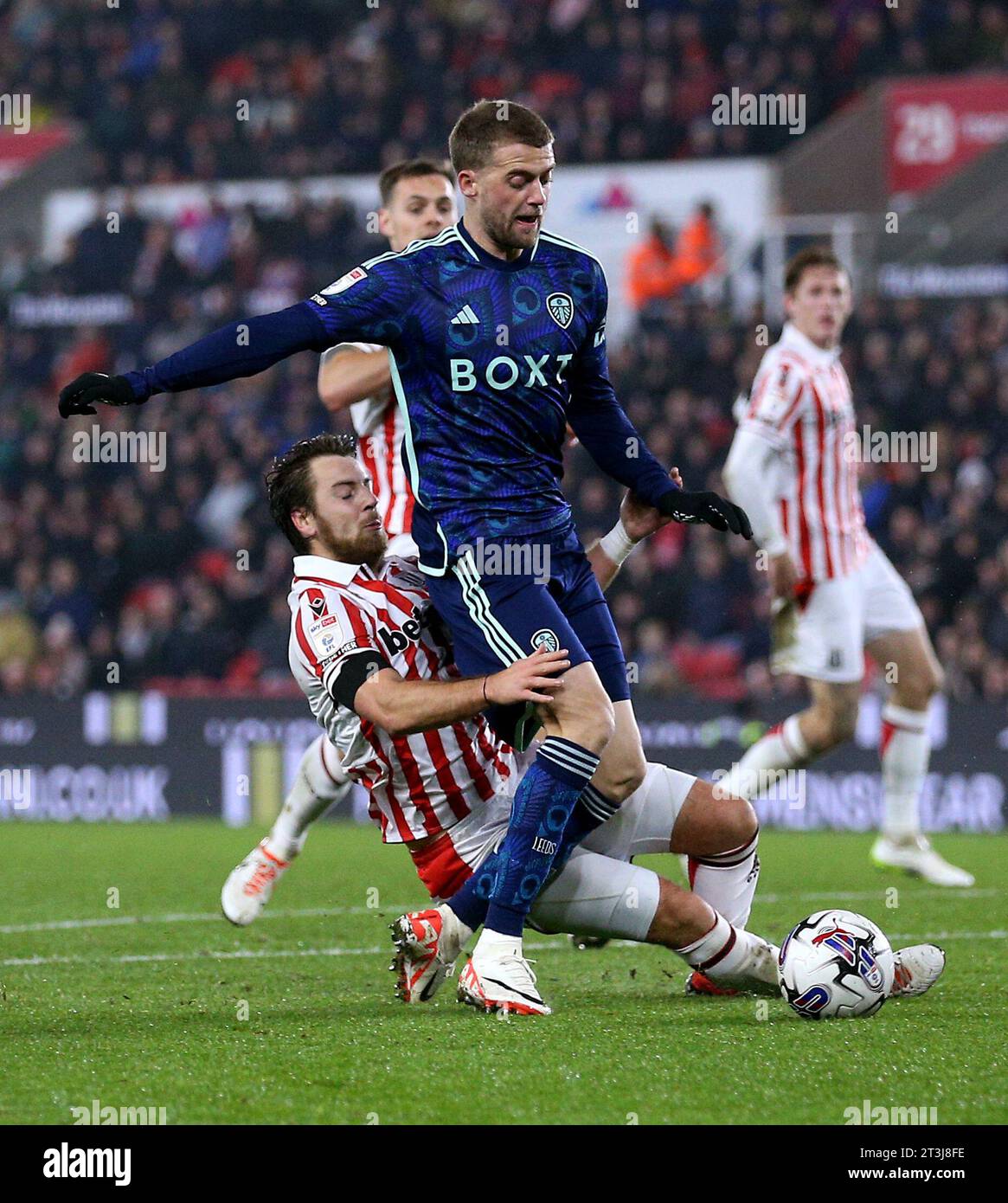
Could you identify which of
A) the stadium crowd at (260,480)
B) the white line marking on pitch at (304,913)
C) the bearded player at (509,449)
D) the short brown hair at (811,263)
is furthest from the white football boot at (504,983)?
the stadium crowd at (260,480)

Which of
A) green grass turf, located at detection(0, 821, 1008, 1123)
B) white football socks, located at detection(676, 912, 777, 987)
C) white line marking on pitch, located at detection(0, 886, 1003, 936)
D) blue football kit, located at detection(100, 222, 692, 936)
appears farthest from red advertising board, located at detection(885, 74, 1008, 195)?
white football socks, located at detection(676, 912, 777, 987)

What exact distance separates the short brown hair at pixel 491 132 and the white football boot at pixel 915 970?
2.32m

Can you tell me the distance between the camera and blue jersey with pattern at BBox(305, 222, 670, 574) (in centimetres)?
504

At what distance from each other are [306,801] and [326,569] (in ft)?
5.97

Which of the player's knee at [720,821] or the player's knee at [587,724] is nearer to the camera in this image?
the player's knee at [587,724]

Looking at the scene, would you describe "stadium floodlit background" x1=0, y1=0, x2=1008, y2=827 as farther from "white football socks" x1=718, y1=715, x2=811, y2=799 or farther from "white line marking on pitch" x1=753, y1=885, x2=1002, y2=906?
"white line marking on pitch" x1=753, y1=885, x2=1002, y2=906

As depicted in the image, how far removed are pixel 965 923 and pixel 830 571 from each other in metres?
2.19

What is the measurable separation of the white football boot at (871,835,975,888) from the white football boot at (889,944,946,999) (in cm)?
349

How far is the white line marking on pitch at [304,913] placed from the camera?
742 centimetres

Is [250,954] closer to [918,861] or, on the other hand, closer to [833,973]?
[833,973]

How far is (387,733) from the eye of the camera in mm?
5055

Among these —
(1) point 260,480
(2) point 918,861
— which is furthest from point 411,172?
(1) point 260,480

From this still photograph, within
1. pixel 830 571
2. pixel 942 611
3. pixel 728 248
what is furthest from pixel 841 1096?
pixel 728 248

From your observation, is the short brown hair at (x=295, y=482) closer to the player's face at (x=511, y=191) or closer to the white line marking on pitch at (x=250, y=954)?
the player's face at (x=511, y=191)
